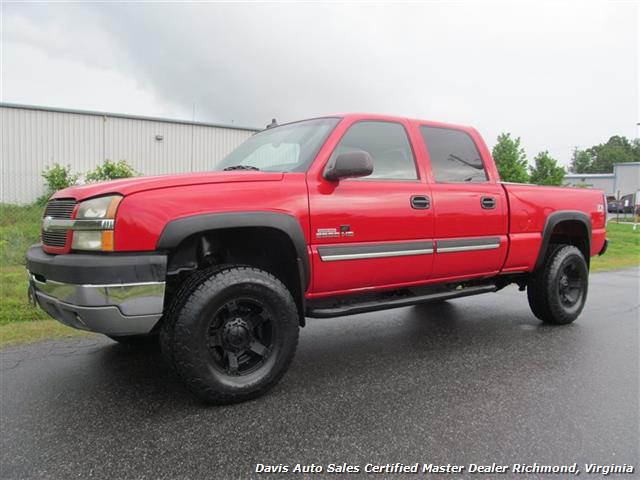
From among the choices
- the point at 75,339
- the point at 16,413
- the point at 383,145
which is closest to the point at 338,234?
the point at 383,145

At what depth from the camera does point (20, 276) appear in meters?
5.84

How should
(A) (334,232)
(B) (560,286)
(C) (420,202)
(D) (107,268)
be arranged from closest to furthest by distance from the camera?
1. (D) (107,268)
2. (A) (334,232)
3. (C) (420,202)
4. (B) (560,286)

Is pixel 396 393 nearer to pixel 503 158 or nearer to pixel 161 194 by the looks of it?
pixel 161 194

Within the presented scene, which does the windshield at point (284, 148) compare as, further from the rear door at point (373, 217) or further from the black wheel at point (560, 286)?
the black wheel at point (560, 286)

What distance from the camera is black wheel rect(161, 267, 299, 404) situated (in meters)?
2.69

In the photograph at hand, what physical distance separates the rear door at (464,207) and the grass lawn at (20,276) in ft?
11.4

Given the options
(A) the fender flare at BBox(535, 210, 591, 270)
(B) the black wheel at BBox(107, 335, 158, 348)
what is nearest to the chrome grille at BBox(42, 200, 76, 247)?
(B) the black wheel at BBox(107, 335, 158, 348)

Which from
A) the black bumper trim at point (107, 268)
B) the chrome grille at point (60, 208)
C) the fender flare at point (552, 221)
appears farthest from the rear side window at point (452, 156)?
the chrome grille at point (60, 208)

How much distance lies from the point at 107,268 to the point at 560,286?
174 inches

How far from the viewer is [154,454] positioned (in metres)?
2.29

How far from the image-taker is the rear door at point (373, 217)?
3207 millimetres

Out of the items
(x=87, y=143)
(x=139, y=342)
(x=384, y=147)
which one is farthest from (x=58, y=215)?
(x=87, y=143)

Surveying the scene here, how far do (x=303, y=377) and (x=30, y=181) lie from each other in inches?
620

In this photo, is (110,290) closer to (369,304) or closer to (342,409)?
(342,409)
